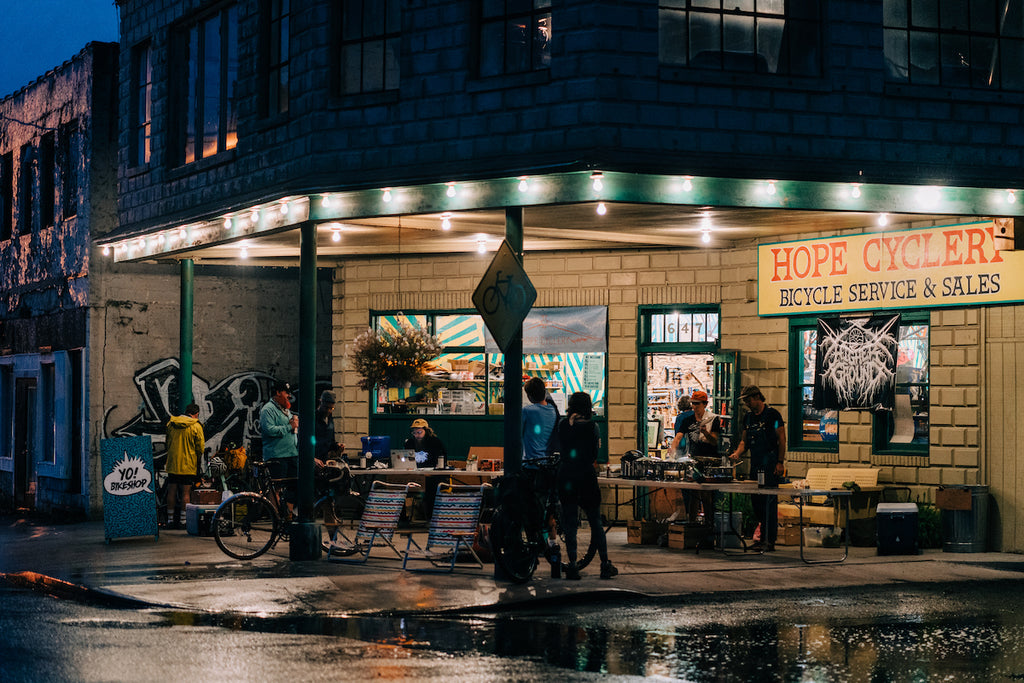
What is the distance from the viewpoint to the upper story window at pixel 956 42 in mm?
15000

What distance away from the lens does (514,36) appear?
14.3 metres

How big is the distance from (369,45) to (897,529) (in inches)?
328

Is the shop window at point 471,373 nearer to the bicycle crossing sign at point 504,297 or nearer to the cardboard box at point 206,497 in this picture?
the cardboard box at point 206,497

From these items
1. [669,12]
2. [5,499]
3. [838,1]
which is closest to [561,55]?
[669,12]

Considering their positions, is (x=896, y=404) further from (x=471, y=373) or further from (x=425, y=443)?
(x=471, y=373)

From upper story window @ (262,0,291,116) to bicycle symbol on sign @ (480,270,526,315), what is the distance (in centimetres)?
486

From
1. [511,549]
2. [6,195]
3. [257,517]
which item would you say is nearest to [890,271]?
[511,549]

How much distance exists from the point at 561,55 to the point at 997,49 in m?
5.48

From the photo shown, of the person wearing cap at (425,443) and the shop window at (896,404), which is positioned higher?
the shop window at (896,404)

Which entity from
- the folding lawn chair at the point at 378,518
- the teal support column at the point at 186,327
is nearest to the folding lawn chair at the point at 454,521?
the folding lawn chair at the point at 378,518

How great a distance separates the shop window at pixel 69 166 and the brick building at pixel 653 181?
2275 mm

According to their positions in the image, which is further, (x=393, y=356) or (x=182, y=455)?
(x=182, y=455)

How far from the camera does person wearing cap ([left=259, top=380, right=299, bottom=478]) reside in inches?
658

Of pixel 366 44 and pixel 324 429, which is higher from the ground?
pixel 366 44
